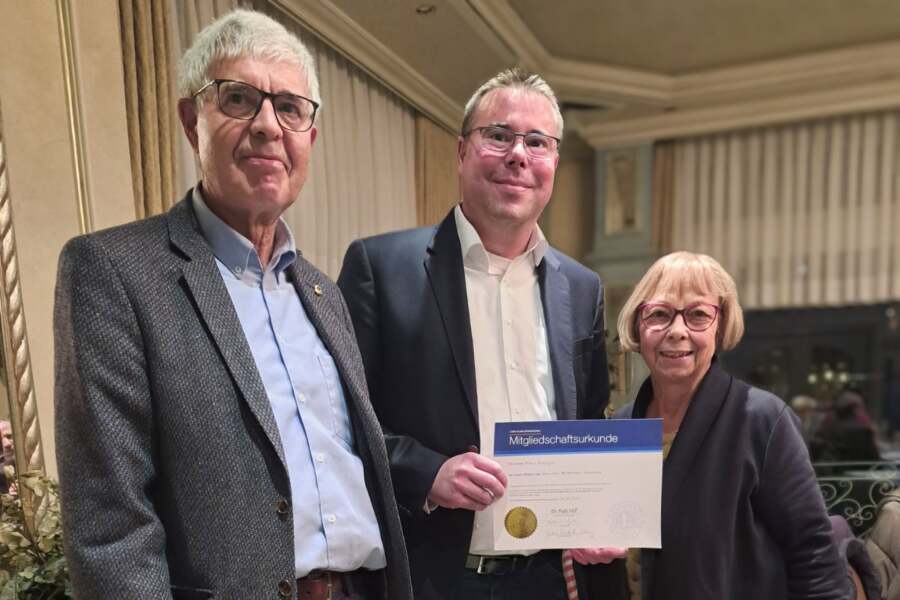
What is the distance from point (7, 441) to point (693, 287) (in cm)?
174

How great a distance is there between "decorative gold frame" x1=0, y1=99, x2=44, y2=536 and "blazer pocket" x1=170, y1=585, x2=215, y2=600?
3.54 ft

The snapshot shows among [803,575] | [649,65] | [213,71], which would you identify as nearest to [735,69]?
[649,65]

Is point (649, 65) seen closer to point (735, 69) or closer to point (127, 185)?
point (735, 69)

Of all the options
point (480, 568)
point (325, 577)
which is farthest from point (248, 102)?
point (480, 568)

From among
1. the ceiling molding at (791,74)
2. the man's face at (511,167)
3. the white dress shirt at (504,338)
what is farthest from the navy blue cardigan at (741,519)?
the ceiling molding at (791,74)

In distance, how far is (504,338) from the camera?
1543 millimetres

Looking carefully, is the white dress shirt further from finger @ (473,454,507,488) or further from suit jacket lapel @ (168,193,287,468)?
suit jacket lapel @ (168,193,287,468)

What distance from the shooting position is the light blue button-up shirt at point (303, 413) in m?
1.04

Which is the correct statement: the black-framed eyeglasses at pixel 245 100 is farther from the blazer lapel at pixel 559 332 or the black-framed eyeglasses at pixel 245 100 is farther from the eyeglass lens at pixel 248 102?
the blazer lapel at pixel 559 332

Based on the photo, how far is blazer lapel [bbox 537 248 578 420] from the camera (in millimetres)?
1542

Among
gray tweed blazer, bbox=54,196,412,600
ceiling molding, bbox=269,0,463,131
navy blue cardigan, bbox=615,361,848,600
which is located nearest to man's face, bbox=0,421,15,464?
gray tweed blazer, bbox=54,196,412,600

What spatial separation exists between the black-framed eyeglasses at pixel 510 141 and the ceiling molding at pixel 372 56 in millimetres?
2021

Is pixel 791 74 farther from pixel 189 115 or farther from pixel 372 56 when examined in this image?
pixel 189 115

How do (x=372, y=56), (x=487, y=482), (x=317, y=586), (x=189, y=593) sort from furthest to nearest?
(x=372, y=56) → (x=487, y=482) → (x=317, y=586) → (x=189, y=593)
